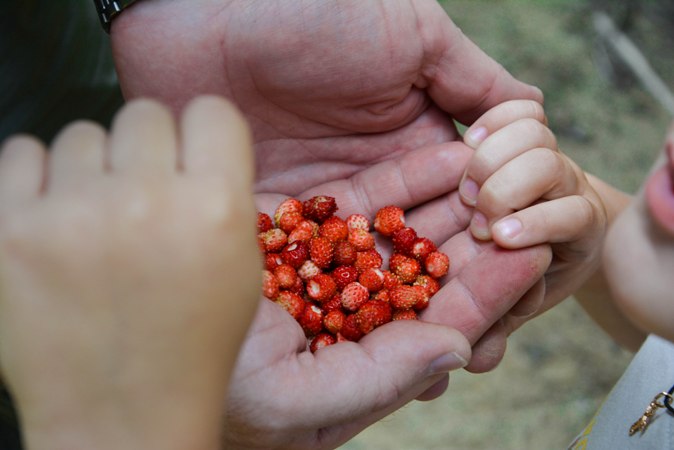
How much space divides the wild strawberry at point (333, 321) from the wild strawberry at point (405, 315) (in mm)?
77

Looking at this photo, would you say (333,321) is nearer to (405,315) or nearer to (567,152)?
(405,315)

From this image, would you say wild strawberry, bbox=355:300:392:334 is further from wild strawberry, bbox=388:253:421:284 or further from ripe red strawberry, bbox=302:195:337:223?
ripe red strawberry, bbox=302:195:337:223

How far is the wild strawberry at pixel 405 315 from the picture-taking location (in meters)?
1.00

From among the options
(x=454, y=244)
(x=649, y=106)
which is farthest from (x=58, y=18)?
(x=649, y=106)

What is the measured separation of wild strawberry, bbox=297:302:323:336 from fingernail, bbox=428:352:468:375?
0.77 ft

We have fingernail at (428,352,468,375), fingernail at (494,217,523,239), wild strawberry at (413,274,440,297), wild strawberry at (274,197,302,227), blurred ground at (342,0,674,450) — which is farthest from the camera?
blurred ground at (342,0,674,450)

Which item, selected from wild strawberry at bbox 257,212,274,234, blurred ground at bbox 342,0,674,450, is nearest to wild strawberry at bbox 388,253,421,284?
wild strawberry at bbox 257,212,274,234

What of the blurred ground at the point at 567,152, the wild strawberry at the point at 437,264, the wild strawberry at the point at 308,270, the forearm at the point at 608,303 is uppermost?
the wild strawberry at the point at 437,264

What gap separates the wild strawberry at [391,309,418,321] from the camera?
100cm

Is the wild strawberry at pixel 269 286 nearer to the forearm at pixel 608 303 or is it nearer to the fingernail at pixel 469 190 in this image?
the fingernail at pixel 469 190

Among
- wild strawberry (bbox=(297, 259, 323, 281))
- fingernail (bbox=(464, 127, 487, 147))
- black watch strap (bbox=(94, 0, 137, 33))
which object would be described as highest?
black watch strap (bbox=(94, 0, 137, 33))

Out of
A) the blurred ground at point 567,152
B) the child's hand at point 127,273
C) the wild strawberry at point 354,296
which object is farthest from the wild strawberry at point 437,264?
the blurred ground at point 567,152

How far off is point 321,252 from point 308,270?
36 mm

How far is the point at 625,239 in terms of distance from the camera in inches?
23.9
